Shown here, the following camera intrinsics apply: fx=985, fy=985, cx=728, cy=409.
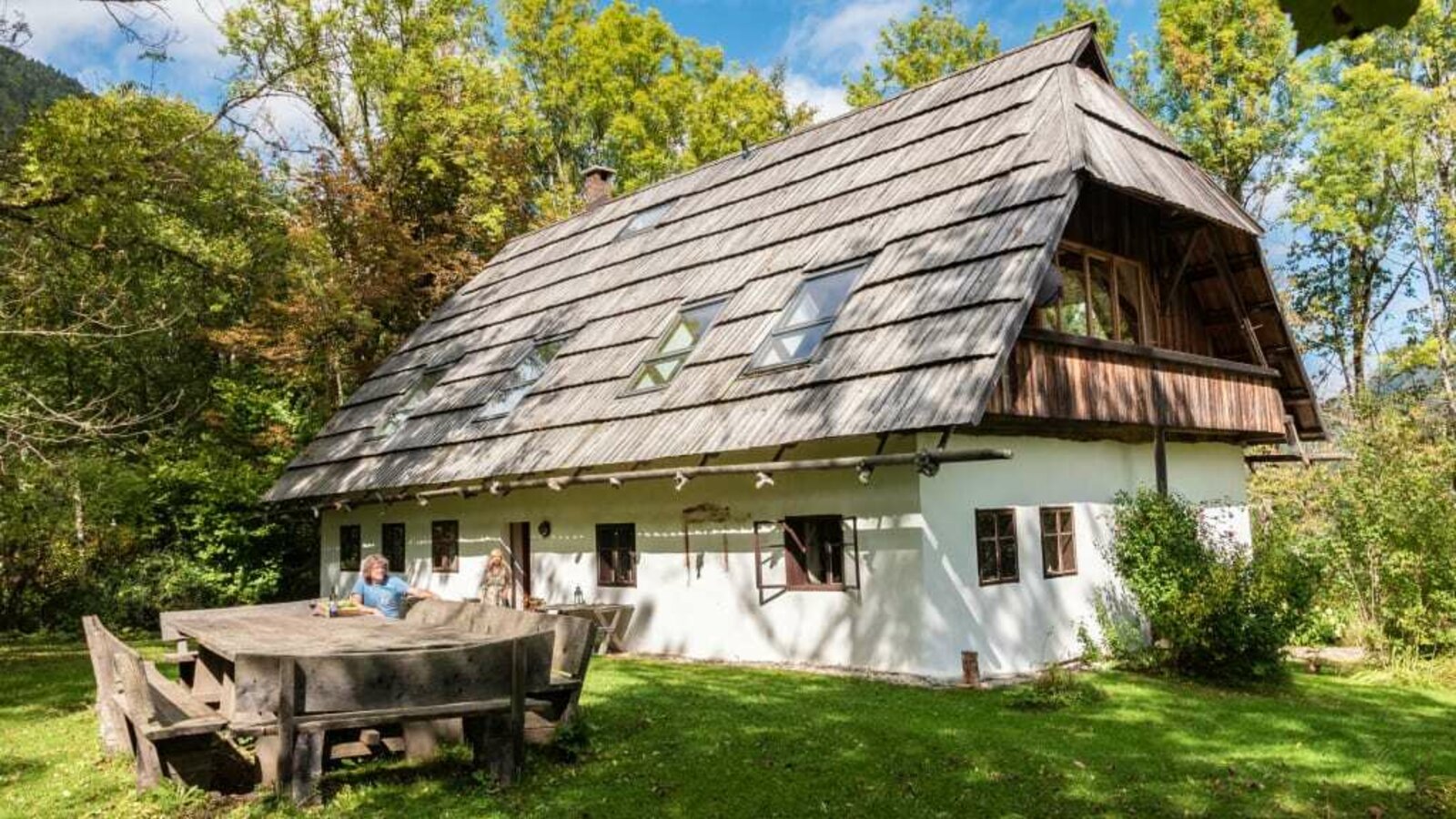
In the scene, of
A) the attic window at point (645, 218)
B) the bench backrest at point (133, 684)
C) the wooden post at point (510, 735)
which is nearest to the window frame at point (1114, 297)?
the wooden post at point (510, 735)

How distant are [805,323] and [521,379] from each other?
5.91 metres

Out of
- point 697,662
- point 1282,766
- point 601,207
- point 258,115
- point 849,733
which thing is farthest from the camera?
point 601,207

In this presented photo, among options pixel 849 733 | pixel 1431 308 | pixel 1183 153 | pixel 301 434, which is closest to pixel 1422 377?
pixel 1431 308

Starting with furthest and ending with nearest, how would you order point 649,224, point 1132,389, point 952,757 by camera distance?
point 649,224, point 1132,389, point 952,757

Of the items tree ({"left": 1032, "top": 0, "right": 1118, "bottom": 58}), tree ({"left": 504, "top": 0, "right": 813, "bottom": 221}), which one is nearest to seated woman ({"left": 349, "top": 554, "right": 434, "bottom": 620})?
tree ({"left": 504, "top": 0, "right": 813, "bottom": 221})

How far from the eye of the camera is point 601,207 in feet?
69.2

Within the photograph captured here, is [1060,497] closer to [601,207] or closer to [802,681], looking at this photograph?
[802,681]

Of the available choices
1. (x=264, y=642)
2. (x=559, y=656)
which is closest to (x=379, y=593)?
(x=264, y=642)

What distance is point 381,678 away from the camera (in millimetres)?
5797

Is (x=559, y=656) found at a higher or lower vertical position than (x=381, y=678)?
lower

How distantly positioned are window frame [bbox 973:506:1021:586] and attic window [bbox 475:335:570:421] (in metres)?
7.47

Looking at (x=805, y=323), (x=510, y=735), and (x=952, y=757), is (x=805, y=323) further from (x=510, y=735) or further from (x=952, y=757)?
(x=510, y=735)

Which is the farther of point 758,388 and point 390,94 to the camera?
point 390,94

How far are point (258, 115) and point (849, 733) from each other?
7739mm
